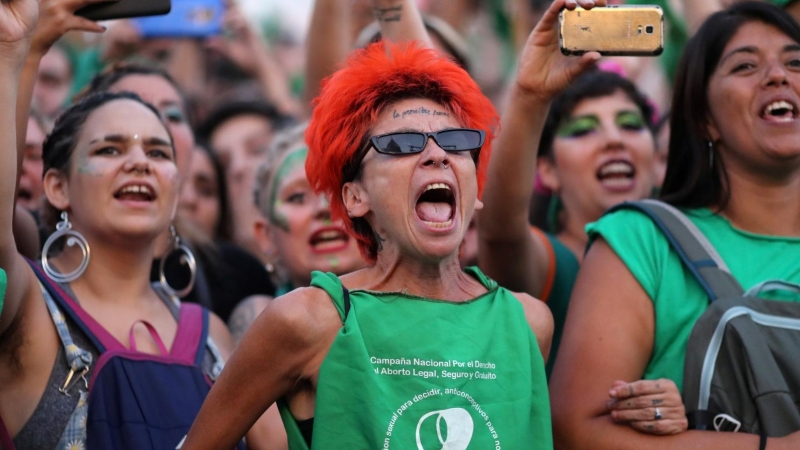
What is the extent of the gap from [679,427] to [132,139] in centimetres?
197

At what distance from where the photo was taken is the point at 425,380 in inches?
99.9

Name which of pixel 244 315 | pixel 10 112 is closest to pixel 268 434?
pixel 244 315

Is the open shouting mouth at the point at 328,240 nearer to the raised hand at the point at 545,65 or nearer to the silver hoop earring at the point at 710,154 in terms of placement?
the raised hand at the point at 545,65

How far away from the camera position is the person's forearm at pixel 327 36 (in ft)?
14.5

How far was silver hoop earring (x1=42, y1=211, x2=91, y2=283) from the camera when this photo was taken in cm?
336

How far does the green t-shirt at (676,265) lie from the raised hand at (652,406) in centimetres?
17

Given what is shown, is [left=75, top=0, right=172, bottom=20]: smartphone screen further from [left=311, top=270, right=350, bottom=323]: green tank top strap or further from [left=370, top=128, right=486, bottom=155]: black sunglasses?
[left=311, top=270, right=350, bottom=323]: green tank top strap

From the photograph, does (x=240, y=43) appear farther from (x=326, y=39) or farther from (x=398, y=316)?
(x=398, y=316)

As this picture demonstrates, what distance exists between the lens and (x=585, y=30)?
2986mm

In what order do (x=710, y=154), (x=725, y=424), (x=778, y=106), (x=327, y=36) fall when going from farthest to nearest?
(x=327, y=36) < (x=710, y=154) < (x=778, y=106) < (x=725, y=424)

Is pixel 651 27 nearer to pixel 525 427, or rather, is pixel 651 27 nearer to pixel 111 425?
pixel 525 427

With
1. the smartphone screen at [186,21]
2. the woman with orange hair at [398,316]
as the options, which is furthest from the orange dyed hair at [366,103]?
the smartphone screen at [186,21]

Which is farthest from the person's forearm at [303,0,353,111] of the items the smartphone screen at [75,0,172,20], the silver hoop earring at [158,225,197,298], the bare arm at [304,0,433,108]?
the smartphone screen at [75,0,172,20]

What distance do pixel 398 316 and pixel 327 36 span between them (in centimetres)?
212
